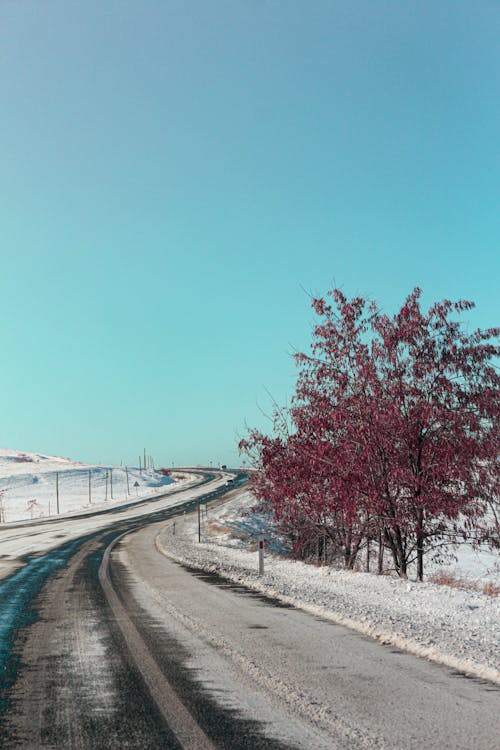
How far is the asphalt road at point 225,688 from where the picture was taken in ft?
14.3

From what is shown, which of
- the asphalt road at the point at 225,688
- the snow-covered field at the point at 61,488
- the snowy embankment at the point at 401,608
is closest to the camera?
the asphalt road at the point at 225,688

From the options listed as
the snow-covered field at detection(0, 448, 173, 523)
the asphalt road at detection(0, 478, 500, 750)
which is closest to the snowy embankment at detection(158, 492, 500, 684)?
the asphalt road at detection(0, 478, 500, 750)

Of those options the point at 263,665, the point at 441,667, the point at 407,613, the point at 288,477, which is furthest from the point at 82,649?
the point at 288,477

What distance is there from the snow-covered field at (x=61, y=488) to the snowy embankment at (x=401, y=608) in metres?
63.1

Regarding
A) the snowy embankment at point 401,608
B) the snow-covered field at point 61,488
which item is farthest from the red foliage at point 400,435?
the snow-covered field at point 61,488

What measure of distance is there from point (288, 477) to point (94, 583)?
18.3 feet

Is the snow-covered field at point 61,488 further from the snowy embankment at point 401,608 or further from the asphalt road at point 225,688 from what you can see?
the asphalt road at point 225,688

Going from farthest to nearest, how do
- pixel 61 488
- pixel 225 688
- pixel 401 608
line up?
pixel 61 488 < pixel 401 608 < pixel 225 688

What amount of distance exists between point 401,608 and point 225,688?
5.21m

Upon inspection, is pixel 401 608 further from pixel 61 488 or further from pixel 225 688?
pixel 61 488

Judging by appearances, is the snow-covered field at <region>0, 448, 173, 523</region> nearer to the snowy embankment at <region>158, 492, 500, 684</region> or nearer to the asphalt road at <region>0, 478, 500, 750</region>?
the snowy embankment at <region>158, 492, 500, 684</region>

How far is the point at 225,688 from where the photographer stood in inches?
218

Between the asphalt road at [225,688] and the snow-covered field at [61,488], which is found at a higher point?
the asphalt road at [225,688]

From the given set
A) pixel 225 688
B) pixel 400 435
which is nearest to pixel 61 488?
pixel 400 435
